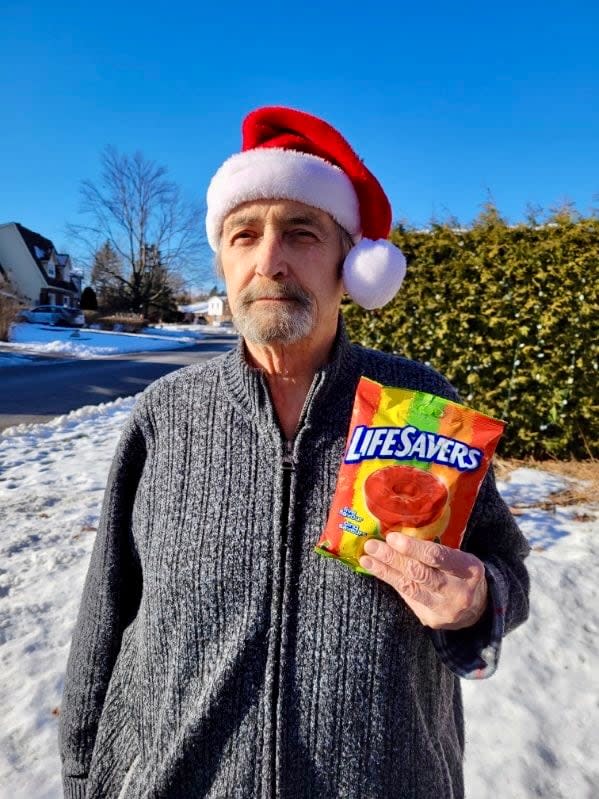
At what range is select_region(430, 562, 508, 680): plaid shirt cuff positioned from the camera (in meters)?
1.03

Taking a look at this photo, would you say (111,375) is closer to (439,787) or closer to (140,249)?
(439,787)

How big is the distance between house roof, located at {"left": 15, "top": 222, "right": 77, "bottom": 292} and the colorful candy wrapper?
48.3 metres

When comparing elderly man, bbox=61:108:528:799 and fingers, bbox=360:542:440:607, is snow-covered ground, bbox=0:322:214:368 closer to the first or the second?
elderly man, bbox=61:108:528:799

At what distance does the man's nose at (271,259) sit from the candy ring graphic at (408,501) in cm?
51

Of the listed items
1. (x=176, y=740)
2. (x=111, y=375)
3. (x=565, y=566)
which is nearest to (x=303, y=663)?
(x=176, y=740)

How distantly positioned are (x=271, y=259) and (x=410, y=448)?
0.53 m

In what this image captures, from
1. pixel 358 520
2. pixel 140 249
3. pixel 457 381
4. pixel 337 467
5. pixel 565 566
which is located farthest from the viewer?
pixel 140 249

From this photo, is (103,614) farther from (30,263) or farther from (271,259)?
(30,263)

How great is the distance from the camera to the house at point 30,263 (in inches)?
1649

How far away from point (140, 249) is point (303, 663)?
141 feet

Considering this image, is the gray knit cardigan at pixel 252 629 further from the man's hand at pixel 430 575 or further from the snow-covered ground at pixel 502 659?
the snow-covered ground at pixel 502 659

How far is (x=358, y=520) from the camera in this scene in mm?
1013

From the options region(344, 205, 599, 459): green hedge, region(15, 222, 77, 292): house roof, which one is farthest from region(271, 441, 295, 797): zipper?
region(15, 222, 77, 292): house roof

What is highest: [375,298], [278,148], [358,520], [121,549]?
[278,148]
